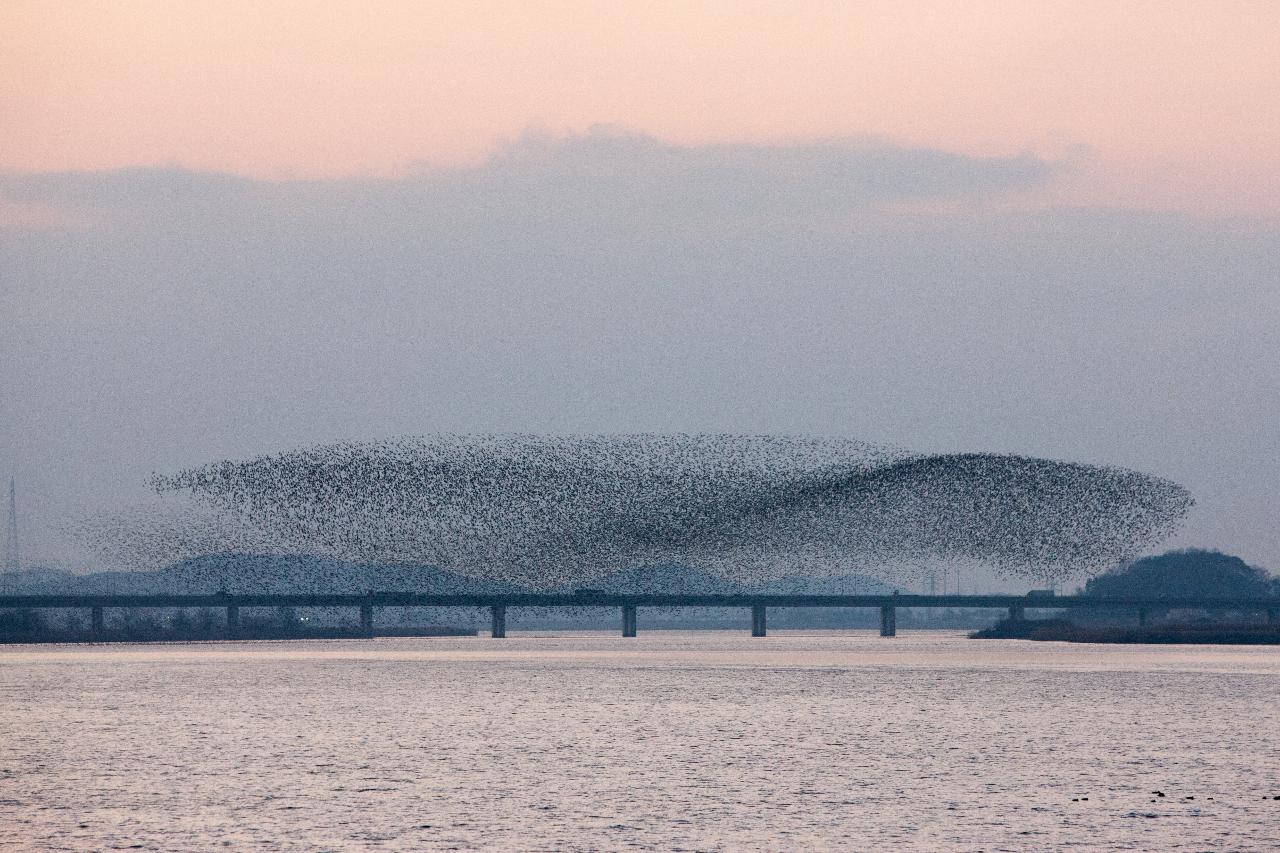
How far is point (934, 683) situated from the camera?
11056 cm

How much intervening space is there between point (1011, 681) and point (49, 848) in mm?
80469

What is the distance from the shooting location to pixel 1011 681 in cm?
11181

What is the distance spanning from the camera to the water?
4134 centimetres

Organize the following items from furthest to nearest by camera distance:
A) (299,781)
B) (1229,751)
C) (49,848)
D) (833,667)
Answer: (833,667) → (1229,751) → (299,781) → (49,848)

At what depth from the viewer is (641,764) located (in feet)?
186

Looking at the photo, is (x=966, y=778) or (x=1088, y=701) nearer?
(x=966, y=778)

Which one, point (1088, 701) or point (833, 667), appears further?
point (833, 667)

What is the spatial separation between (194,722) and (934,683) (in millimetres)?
49068

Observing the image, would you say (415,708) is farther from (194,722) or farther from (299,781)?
(299,781)

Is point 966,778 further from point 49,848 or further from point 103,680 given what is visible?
point 103,680

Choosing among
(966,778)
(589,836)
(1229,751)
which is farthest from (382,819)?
(1229,751)

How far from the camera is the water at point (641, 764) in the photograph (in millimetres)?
41344

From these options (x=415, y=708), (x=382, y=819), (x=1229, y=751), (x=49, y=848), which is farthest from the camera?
(x=415, y=708)

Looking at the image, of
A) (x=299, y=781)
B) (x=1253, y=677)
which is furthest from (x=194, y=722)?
(x=1253, y=677)
